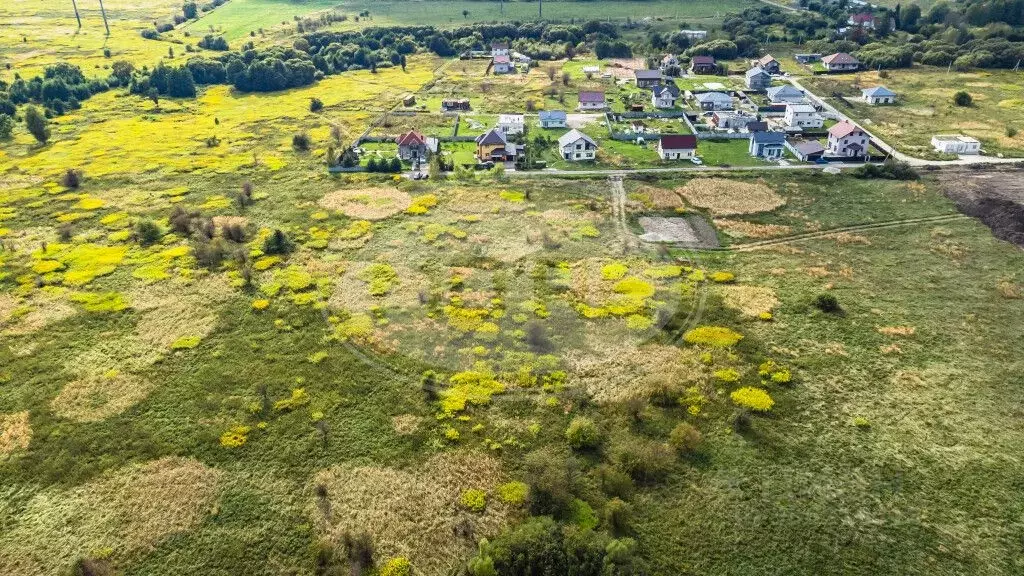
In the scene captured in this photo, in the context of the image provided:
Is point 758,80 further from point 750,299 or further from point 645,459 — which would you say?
point 645,459

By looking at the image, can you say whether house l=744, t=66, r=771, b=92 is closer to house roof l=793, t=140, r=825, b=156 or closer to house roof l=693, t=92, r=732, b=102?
house roof l=693, t=92, r=732, b=102

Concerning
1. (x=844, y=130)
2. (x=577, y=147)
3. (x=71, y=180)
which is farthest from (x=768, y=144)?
(x=71, y=180)

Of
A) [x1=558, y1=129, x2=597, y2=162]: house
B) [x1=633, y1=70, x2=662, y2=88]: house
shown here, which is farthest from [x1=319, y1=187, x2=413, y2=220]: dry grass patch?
[x1=633, y1=70, x2=662, y2=88]: house

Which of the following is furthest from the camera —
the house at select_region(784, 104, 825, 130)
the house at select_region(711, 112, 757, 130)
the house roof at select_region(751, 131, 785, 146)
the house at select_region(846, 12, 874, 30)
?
the house at select_region(846, 12, 874, 30)

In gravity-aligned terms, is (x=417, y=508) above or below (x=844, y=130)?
below

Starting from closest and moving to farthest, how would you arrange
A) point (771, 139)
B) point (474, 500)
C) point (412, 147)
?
point (474, 500) → point (771, 139) → point (412, 147)

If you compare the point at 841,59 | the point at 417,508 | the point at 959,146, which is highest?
the point at 841,59

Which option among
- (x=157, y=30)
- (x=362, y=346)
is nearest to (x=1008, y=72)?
(x=362, y=346)

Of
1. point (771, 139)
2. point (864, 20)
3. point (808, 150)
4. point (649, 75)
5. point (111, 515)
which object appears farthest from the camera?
point (864, 20)
